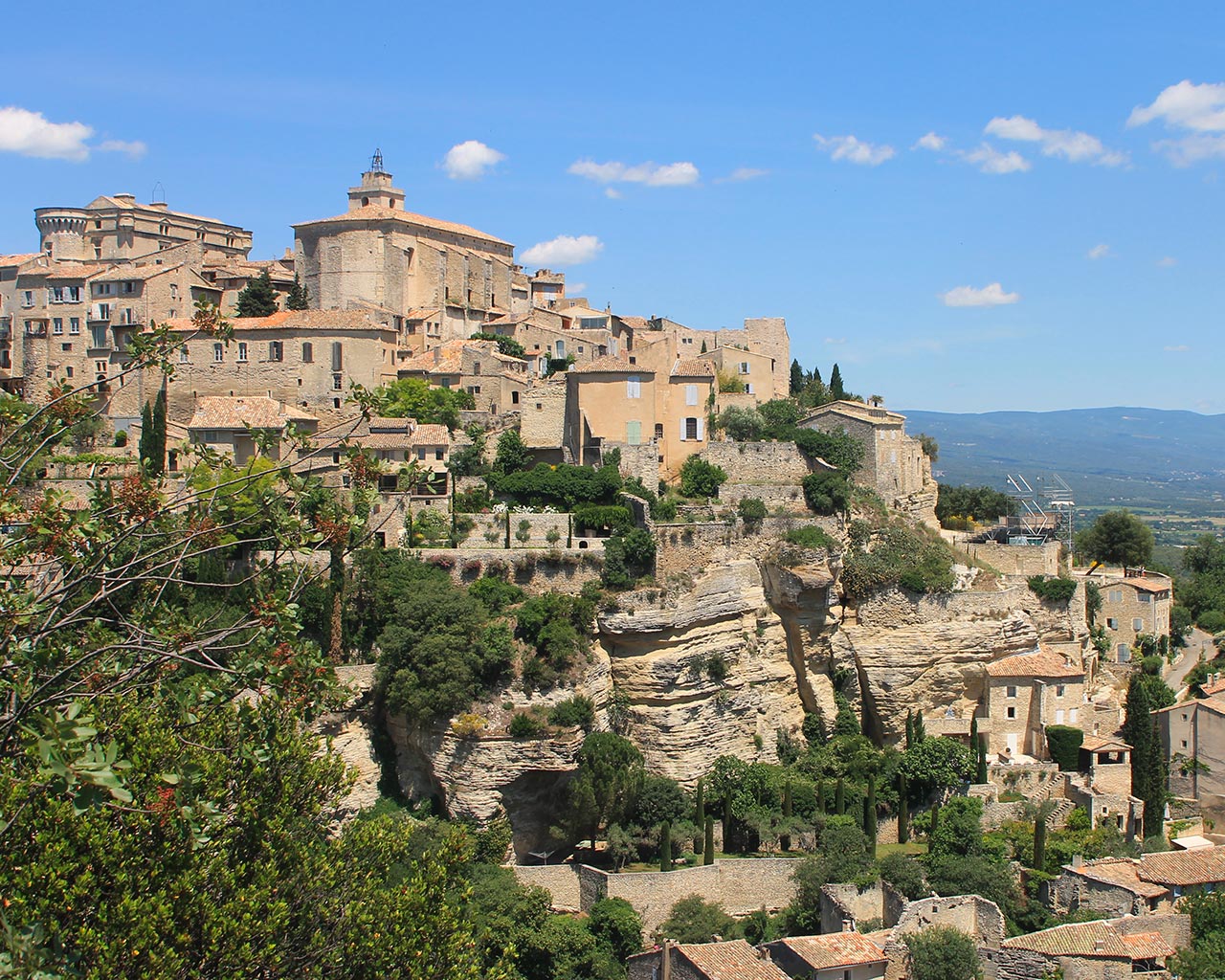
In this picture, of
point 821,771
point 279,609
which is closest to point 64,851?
point 279,609

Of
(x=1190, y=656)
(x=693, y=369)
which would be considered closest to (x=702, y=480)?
(x=693, y=369)

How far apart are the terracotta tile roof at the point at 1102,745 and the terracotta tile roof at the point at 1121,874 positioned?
173 inches

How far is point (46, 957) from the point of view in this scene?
36.1 feet

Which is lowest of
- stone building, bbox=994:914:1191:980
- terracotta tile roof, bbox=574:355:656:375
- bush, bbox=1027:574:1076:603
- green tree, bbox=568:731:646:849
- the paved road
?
stone building, bbox=994:914:1191:980

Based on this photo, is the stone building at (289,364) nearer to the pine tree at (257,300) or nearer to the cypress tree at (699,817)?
the pine tree at (257,300)

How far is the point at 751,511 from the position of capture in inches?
1516

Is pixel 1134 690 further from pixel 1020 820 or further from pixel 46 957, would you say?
pixel 46 957

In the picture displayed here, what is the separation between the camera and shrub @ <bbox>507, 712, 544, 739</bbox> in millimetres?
33406

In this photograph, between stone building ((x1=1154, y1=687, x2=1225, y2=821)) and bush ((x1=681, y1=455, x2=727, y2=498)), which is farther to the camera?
bush ((x1=681, y1=455, x2=727, y2=498))

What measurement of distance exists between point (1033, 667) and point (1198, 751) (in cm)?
577

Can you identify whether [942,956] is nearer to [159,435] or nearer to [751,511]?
[751,511]

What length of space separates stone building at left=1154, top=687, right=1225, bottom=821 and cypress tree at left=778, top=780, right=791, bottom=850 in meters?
12.8

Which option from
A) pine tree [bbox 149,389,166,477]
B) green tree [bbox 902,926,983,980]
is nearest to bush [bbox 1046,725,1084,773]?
green tree [bbox 902,926,983,980]

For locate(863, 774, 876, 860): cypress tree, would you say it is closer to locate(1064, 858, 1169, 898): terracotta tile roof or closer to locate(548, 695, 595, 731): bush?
locate(1064, 858, 1169, 898): terracotta tile roof
